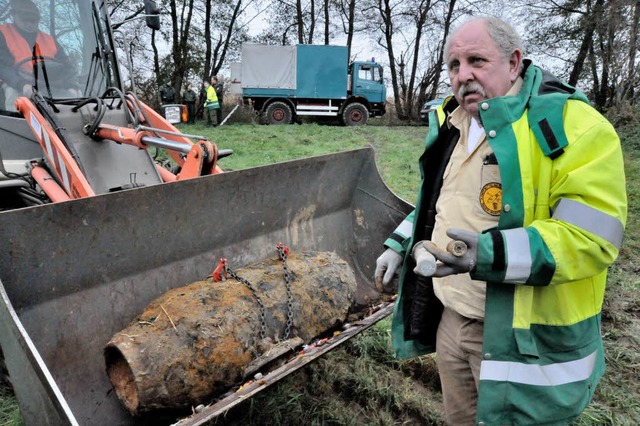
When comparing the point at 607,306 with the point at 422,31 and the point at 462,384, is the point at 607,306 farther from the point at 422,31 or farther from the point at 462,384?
the point at 422,31

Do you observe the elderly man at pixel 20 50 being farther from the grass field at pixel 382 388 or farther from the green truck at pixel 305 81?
the green truck at pixel 305 81

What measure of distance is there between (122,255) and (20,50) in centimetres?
255

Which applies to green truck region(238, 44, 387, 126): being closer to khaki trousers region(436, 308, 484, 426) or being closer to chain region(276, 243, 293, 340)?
chain region(276, 243, 293, 340)

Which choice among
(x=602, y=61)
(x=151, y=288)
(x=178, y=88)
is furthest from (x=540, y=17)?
(x=151, y=288)

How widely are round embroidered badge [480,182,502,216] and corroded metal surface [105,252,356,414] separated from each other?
1.37 metres

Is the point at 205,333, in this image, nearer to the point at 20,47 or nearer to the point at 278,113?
the point at 20,47

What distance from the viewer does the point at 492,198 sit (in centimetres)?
169

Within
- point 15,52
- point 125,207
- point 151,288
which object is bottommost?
point 151,288

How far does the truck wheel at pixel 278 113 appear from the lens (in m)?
19.5

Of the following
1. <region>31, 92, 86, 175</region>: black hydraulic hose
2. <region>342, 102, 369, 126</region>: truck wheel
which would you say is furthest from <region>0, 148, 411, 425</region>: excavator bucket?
<region>342, 102, 369, 126</region>: truck wheel

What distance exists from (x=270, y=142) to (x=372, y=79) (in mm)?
8571

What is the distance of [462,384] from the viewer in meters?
1.97

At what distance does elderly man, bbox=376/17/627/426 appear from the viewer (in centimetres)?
143

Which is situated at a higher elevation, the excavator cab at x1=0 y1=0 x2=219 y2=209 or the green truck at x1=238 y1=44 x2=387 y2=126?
the green truck at x1=238 y1=44 x2=387 y2=126
